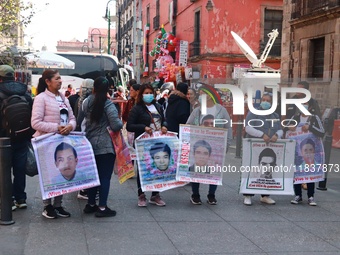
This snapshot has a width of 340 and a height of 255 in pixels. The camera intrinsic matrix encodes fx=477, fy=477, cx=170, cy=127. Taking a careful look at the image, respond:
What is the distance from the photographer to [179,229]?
18.4ft

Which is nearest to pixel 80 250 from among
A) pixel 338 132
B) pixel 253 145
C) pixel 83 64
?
pixel 253 145

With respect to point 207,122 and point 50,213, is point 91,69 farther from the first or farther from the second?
point 50,213

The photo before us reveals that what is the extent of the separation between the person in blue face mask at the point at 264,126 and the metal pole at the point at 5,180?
3.29m

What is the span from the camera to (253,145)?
272 inches

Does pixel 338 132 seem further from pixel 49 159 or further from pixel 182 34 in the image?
pixel 182 34

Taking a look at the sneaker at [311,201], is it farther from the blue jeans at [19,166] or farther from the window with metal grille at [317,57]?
the window with metal grille at [317,57]

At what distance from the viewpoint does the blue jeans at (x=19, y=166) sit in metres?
6.20

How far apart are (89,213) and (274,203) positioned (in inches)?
107

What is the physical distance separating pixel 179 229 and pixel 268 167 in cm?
198

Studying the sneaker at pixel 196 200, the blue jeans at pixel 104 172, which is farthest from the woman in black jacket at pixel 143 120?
the blue jeans at pixel 104 172

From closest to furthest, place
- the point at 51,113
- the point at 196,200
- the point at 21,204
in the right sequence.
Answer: the point at 51,113
the point at 21,204
the point at 196,200

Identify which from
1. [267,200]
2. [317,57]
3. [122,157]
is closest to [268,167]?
[267,200]

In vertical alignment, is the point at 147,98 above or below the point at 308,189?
above

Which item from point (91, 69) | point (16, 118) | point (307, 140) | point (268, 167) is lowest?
point (268, 167)
